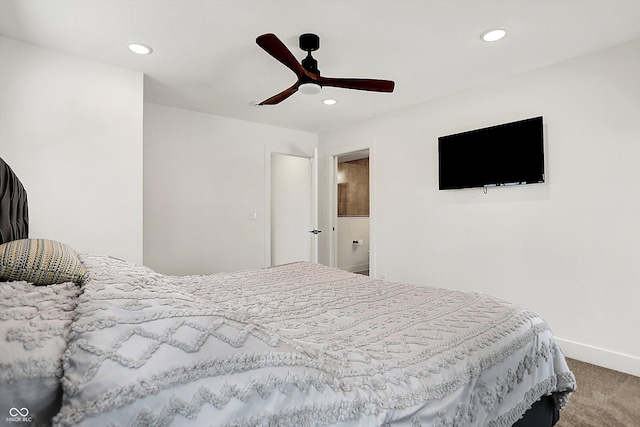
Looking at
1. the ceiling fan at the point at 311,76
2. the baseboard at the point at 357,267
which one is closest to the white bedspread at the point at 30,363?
the ceiling fan at the point at 311,76

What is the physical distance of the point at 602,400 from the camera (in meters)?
2.09

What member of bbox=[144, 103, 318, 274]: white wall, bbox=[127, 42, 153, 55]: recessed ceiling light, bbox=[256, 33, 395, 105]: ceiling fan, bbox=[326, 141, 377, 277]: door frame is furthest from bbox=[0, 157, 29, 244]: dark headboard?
bbox=[326, 141, 377, 277]: door frame

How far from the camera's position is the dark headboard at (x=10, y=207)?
1449 millimetres

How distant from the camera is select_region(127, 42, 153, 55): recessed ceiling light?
2.52 meters

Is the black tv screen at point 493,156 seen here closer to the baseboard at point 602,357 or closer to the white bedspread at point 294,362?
the baseboard at point 602,357

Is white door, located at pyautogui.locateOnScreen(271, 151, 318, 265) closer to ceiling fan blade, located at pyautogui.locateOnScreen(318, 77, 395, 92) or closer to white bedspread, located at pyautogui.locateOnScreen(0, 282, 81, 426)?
ceiling fan blade, located at pyautogui.locateOnScreen(318, 77, 395, 92)

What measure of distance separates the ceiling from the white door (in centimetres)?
211

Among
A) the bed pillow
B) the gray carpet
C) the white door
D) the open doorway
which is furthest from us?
the open doorway

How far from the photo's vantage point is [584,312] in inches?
107

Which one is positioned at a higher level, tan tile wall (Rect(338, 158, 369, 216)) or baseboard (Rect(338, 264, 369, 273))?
tan tile wall (Rect(338, 158, 369, 216))

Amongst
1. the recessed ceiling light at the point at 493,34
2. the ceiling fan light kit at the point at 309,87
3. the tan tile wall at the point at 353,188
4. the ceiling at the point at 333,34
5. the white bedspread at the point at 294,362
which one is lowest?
the white bedspread at the point at 294,362

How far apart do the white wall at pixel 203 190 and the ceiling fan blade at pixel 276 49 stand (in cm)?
236

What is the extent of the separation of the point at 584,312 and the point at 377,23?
279 cm

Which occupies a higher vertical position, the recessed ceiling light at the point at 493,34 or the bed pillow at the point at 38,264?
the recessed ceiling light at the point at 493,34
